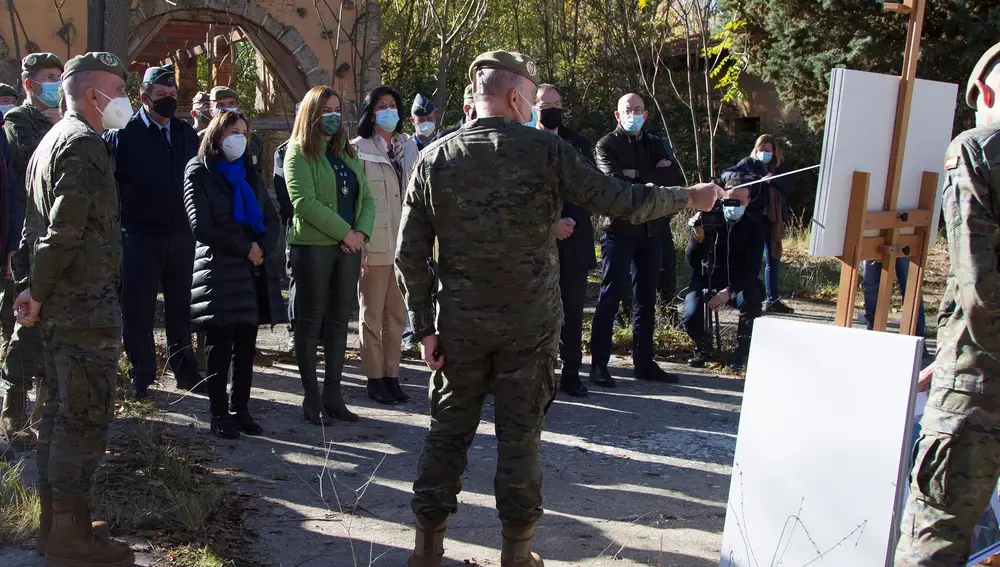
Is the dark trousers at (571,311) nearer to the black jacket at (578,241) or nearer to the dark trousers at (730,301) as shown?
the black jacket at (578,241)

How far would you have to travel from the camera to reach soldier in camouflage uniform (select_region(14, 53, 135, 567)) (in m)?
3.92

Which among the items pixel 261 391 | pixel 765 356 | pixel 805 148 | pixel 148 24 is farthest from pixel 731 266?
pixel 805 148

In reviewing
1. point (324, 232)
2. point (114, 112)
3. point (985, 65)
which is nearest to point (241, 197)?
point (324, 232)

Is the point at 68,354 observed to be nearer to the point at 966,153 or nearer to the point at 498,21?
the point at 966,153

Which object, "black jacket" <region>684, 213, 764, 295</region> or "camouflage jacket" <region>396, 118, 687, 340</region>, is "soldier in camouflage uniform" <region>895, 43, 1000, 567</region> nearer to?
"camouflage jacket" <region>396, 118, 687, 340</region>

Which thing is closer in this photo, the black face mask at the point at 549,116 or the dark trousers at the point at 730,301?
the black face mask at the point at 549,116

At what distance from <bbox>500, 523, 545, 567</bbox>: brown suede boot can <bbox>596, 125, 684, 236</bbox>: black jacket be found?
3.65 metres

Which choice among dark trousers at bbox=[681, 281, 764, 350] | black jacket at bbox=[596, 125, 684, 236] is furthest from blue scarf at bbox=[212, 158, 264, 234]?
dark trousers at bbox=[681, 281, 764, 350]

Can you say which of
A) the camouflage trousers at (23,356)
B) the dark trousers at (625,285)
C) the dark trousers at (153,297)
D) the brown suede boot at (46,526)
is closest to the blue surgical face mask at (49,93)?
the dark trousers at (153,297)

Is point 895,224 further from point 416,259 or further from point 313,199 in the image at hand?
point 313,199

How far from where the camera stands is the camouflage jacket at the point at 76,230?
390 centimetres

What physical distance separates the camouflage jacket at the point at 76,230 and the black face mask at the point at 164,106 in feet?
9.65

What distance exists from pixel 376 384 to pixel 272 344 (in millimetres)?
2221

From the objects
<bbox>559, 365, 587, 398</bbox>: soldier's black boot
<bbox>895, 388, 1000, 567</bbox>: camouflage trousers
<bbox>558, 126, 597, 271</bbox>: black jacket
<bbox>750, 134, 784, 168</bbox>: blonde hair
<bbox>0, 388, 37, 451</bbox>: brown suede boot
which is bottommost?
<bbox>0, 388, 37, 451</bbox>: brown suede boot
